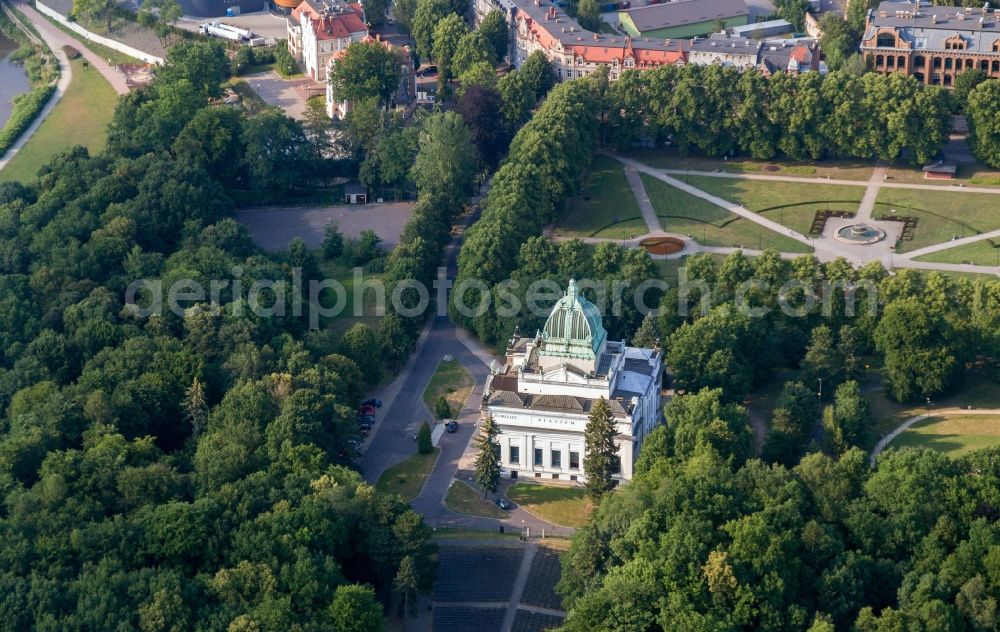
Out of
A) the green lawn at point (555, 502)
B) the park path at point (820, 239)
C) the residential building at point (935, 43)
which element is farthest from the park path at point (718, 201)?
Result: the green lawn at point (555, 502)

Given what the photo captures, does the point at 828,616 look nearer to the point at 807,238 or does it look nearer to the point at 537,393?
the point at 537,393

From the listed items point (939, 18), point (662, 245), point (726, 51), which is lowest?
point (662, 245)

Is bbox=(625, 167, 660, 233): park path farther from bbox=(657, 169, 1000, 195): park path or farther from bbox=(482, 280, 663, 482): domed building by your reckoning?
bbox=(482, 280, 663, 482): domed building

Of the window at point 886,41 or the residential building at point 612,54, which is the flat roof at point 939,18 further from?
the residential building at point 612,54

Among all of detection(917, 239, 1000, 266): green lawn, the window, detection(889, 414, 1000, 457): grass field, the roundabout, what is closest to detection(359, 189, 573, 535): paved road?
detection(889, 414, 1000, 457): grass field

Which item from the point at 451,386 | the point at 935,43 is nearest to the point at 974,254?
the point at 935,43

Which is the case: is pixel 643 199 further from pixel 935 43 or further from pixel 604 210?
pixel 935 43

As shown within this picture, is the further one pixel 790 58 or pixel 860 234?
pixel 790 58
